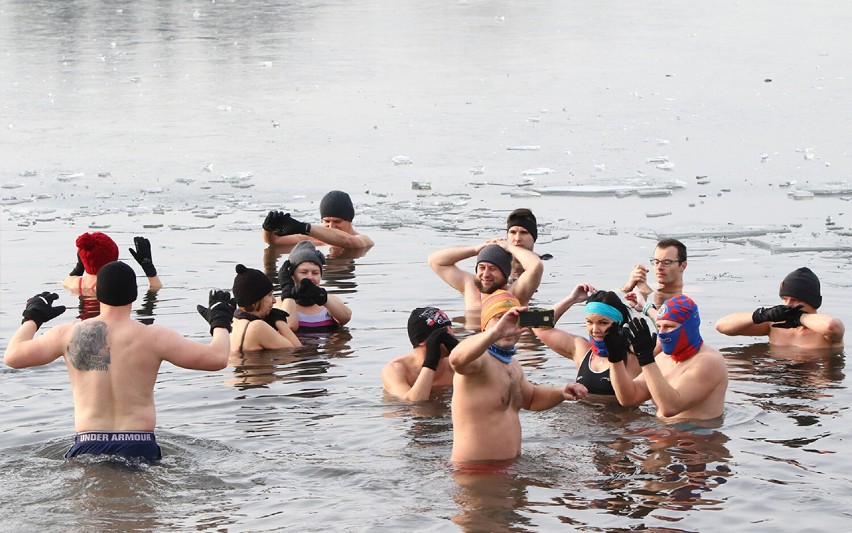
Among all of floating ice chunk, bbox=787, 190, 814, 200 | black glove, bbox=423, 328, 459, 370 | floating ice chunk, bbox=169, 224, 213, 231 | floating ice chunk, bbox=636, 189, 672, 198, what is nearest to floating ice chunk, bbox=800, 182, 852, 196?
floating ice chunk, bbox=787, 190, 814, 200

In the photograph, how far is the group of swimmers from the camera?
27.9 ft

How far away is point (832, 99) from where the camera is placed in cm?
2795

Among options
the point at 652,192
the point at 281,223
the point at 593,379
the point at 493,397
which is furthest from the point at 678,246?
the point at 652,192

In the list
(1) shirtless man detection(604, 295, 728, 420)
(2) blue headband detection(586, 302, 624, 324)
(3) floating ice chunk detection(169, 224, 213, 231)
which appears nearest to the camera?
(1) shirtless man detection(604, 295, 728, 420)

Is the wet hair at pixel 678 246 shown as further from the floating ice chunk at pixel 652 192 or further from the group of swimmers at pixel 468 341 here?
the floating ice chunk at pixel 652 192

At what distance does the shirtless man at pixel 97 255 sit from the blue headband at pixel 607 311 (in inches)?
189

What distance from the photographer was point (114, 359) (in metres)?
8.52

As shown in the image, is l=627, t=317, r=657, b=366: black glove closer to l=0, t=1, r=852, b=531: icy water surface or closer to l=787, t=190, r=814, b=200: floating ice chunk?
l=0, t=1, r=852, b=531: icy water surface

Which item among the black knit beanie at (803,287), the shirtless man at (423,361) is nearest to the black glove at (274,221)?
the shirtless man at (423,361)

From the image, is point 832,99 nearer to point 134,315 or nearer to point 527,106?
point 527,106

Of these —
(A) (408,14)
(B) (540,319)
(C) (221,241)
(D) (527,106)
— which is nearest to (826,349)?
(B) (540,319)

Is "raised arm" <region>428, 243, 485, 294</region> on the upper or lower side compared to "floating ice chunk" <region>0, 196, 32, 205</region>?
lower

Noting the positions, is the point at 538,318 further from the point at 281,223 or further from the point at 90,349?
the point at 281,223

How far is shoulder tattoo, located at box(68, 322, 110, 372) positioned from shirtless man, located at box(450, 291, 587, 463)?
2.17 metres
